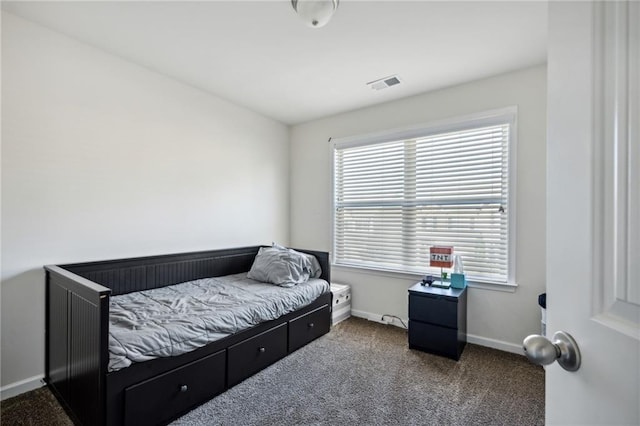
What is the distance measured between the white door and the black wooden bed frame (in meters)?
1.78

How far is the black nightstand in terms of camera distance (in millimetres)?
2479

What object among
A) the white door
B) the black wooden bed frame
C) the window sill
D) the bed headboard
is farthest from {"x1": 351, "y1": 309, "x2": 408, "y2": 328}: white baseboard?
the white door

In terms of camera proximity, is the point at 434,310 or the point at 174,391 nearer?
the point at 174,391

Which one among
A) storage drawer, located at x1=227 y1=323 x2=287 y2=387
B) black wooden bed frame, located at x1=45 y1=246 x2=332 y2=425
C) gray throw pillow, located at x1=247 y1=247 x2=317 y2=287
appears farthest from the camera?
gray throw pillow, located at x1=247 y1=247 x2=317 y2=287

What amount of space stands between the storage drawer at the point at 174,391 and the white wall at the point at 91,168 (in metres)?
1.07

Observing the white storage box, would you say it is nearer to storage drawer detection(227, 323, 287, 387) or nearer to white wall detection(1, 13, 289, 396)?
storage drawer detection(227, 323, 287, 387)

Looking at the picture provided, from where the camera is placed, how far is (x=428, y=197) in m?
3.11

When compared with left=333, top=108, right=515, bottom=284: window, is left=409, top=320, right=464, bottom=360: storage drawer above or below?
below

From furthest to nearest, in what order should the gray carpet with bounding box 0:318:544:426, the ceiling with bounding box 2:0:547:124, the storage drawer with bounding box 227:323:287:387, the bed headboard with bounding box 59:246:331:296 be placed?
the bed headboard with bounding box 59:246:331:296 → the storage drawer with bounding box 227:323:287:387 → the ceiling with bounding box 2:0:547:124 → the gray carpet with bounding box 0:318:544:426

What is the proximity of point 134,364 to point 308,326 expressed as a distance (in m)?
1.52

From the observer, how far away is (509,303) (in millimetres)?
2670

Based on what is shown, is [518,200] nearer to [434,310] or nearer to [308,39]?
[434,310]

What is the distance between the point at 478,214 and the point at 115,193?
323 centimetres

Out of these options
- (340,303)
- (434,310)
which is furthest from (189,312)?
(434,310)
